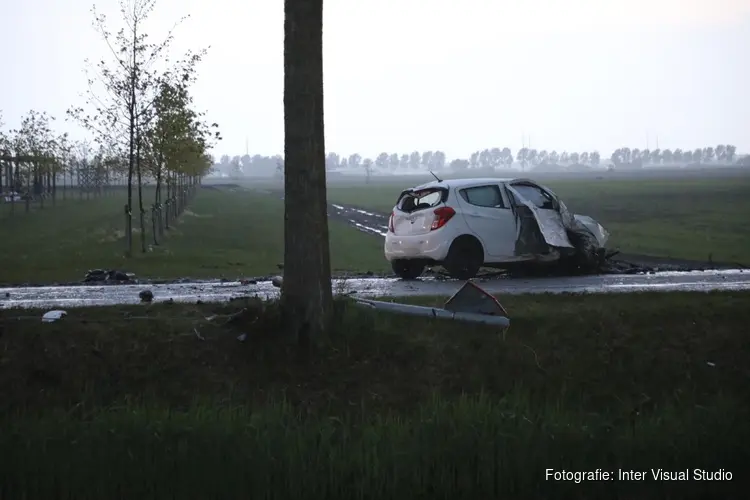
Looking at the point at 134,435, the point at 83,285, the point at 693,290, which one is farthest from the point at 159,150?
the point at 134,435

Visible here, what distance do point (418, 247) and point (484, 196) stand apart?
1.52 metres

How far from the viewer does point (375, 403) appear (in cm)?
868

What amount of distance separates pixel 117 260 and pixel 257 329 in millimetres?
17770

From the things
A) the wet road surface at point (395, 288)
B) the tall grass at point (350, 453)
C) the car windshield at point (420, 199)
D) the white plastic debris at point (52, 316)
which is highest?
the car windshield at point (420, 199)

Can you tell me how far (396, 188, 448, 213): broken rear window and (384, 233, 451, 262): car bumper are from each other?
0.56m

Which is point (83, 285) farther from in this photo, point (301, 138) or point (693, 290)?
point (693, 290)

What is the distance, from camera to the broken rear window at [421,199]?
16734mm

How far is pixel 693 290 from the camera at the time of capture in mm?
13266

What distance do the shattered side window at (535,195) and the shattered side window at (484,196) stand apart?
462 mm

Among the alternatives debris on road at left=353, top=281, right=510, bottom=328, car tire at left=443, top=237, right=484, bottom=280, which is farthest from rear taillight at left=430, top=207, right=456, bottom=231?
debris on road at left=353, top=281, right=510, bottom=328

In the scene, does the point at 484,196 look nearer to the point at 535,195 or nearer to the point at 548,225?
the point at 535,195

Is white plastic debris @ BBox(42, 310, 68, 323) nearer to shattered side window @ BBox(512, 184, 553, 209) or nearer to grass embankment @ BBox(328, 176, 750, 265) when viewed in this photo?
shattered side window @ BBox(512, 184, 553, 209)

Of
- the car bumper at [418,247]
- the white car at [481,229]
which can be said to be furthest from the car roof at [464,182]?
the car bumper at [418,247]

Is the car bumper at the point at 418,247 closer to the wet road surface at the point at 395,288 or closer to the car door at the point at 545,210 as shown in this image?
the wet road surface at the point at 395,288
